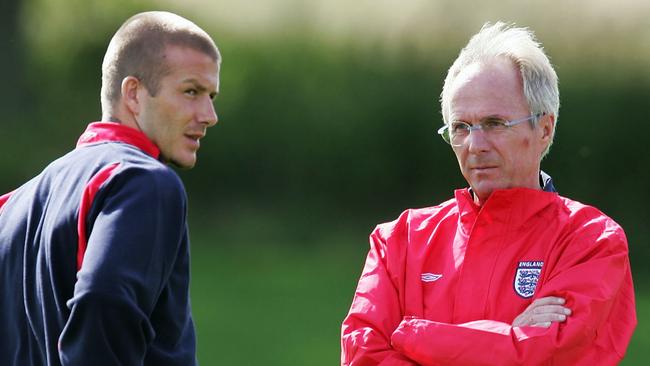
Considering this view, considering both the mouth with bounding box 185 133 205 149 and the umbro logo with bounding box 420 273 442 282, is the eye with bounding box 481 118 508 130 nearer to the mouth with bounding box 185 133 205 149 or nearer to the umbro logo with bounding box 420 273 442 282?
the umbro logo with bounding box 420 273 442 282

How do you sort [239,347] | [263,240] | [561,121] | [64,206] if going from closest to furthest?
[64,206] → [239,347] → [561,121] → [263,240]

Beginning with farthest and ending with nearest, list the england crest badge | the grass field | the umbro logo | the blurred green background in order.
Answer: the blurred green background, the grass field, the umbro logo, the england crest badge

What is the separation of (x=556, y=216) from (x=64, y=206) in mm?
1282

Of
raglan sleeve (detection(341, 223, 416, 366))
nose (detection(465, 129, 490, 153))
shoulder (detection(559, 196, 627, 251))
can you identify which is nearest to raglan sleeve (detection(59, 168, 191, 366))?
raglan sleeve (detection(341, 223, 416, 366))

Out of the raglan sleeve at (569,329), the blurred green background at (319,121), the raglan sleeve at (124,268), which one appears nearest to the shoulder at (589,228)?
the raglan sleeve at (569,329)

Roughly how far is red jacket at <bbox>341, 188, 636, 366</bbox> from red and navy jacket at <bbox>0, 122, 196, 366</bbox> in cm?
58

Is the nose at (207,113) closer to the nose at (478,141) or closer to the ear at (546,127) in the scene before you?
the nose at (478,141)

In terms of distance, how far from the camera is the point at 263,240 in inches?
381

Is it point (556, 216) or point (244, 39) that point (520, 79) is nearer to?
point (556, 216)

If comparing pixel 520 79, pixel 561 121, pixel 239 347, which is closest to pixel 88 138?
pixel 520 79

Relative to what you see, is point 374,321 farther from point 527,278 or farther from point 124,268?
point 124,268

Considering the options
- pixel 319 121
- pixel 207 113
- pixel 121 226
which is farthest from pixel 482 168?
pixel 319 121

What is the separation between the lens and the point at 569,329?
2.73 m

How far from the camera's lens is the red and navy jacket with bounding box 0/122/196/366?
230cm
